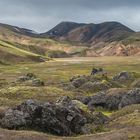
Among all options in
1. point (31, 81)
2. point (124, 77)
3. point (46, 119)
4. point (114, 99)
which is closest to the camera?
point (46, 119)

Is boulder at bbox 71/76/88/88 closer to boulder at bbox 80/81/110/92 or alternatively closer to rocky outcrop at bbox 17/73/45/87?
boulder at bbox 80/81/110/92

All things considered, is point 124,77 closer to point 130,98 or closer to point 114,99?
point 114,99

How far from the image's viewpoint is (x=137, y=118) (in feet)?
201

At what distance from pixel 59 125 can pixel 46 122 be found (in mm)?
1587

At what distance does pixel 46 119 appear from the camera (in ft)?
178

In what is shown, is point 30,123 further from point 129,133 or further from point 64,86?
point 64,86

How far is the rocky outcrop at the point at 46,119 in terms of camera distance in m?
54.0

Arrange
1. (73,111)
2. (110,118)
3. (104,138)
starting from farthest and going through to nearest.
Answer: (110,118)
(73,111)
(104,138)

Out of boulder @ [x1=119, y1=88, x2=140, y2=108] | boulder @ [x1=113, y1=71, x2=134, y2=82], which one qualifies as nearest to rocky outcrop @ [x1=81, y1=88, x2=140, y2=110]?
boulder @ [x1=119, y1=88, x2=140, y2=108]

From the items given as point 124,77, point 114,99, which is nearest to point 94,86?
point 114,99

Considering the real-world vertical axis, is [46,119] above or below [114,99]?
above

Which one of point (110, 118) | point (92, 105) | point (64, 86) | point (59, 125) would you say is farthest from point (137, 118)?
point (64, 86)

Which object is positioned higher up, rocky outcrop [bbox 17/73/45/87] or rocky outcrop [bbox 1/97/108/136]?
rocky outcrop [bbox 1/97/108/136]

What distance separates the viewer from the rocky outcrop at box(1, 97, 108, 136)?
54.0 m
